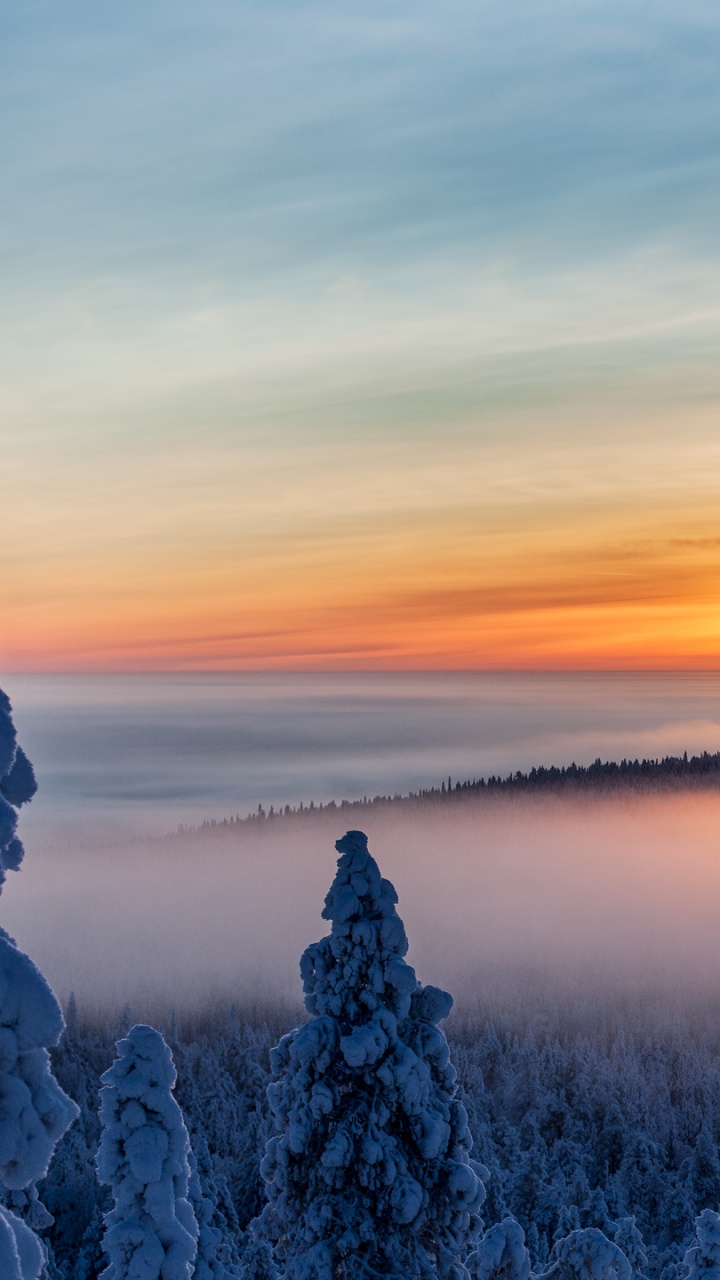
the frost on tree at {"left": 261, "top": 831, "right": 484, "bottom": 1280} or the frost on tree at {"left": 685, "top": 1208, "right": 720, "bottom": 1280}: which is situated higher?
the frost on tree at {"left": 261, "top": 831, "right": 484, "bottom": 1280}

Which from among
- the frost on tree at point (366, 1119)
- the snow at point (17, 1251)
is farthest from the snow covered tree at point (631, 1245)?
the snow at point (17, 1251)

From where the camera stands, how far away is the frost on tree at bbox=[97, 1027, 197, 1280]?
84.9 ft

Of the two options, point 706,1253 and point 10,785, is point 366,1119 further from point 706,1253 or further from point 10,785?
point 706,1253

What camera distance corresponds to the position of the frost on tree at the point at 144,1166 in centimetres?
2588

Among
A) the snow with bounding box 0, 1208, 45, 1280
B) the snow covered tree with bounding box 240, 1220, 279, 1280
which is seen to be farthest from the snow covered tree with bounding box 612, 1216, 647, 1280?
the snow with bounding box 0, 1208, 45, 1280

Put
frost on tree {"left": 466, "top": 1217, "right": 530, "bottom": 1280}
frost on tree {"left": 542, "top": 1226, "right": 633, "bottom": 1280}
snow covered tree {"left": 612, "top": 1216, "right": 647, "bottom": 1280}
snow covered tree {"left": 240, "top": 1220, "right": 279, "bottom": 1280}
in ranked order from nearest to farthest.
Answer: frost on tree {"left": 466, "top": 1217, "right": 530, "bottom": 1280}, frost on tree {"left": 542, "top": 1226, "right": 633, "bottom": 1280}, snow covered tree {"left": 240, "top": 1220, "right": 279, "bottom": 1280}, snow covered tree {"left": 612, "top": 1216, "right": 647, "bottom": 1280}

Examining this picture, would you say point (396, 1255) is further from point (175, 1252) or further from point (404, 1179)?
point (175, 1252)

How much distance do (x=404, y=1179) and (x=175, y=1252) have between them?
6.35 m

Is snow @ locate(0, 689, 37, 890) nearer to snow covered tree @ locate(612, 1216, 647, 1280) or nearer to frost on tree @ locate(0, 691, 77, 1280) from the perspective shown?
frost on tree @ locate(0, 691, 77, 1280)

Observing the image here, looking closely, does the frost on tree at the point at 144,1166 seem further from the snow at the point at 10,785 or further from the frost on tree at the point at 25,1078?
the frost on tree at the point at 25,1078

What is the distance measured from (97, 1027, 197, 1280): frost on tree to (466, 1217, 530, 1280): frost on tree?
13786 mm

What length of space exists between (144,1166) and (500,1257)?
15607 millimetres

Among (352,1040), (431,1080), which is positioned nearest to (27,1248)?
(352,1040)

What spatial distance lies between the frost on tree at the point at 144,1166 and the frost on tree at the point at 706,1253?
1439cm
